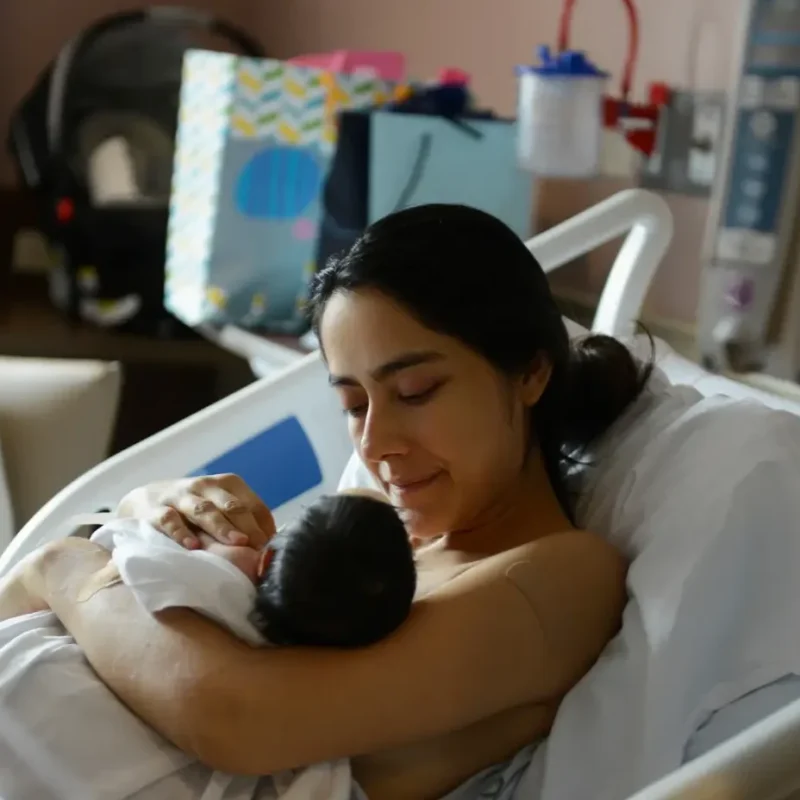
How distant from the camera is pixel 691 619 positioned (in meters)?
0.94

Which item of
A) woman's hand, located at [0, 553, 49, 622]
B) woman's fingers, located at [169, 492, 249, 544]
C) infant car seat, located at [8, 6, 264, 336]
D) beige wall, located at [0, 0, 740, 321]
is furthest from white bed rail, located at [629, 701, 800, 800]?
infant car seat, located at [8, 6, 264, 336]

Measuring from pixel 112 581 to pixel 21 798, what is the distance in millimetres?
206

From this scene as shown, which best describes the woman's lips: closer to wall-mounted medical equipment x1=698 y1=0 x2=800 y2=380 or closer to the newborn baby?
the newborn baby

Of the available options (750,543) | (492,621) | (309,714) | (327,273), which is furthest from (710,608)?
(327,273)

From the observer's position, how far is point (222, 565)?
0.93 m

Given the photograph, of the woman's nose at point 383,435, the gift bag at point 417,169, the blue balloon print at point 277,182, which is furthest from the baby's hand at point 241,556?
the blue balloon print at point 277,182

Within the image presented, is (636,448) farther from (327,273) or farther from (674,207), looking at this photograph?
(674,207)

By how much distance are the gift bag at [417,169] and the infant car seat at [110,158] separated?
24.7 inches

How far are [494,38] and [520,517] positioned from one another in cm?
153

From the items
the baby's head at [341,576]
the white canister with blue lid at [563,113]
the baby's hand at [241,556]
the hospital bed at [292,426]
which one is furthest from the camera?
the white canister with blue lid at [563,113]

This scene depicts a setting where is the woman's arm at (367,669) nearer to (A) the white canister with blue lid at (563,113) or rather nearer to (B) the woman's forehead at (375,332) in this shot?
(B) the woman's forehead at (375,332)

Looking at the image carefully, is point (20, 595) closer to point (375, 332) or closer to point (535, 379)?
point (375, 332)

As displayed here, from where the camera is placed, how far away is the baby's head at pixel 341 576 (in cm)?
84

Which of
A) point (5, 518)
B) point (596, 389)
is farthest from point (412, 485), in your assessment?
point (5, 518)
